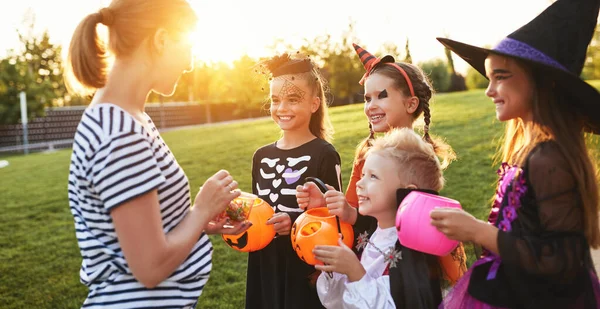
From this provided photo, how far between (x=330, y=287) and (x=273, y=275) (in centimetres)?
78

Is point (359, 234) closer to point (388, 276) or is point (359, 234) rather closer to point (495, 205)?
point (388, 276)

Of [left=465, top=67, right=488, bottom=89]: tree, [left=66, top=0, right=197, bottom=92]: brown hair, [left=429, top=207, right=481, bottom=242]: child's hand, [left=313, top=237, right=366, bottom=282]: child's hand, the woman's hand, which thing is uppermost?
[left=66, top=0, right=197, bottom=92]: brown hair

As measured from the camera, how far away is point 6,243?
8.09m

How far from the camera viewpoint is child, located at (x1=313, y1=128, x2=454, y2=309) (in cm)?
251

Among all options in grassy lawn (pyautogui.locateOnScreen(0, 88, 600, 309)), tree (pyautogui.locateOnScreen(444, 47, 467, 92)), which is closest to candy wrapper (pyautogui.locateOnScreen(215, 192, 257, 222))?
grassy lawn (pyautogui.locateOnScreen(0, 88, 600, 309))

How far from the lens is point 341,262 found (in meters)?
2.61

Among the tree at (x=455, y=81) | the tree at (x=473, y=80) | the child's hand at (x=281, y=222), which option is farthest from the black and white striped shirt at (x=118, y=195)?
the tree at (x=473, y=80)

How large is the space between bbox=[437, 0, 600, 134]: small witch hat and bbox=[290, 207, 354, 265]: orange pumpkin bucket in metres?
1.26

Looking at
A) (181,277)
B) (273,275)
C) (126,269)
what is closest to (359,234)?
(273,275)

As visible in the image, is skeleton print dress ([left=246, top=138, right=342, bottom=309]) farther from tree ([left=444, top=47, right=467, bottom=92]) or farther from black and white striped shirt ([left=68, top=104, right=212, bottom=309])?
tree ([left=444, top=47, right=467, bottom=92])

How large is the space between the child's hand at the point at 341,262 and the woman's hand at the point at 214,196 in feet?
2.24

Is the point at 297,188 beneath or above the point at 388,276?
above

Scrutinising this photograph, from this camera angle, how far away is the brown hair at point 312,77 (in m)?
3.70

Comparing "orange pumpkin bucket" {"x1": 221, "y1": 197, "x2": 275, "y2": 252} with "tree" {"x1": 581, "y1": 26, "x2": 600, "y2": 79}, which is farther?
"tree" {"x1": 581, "y1": 26, "x2": 600, "y2": 79}
